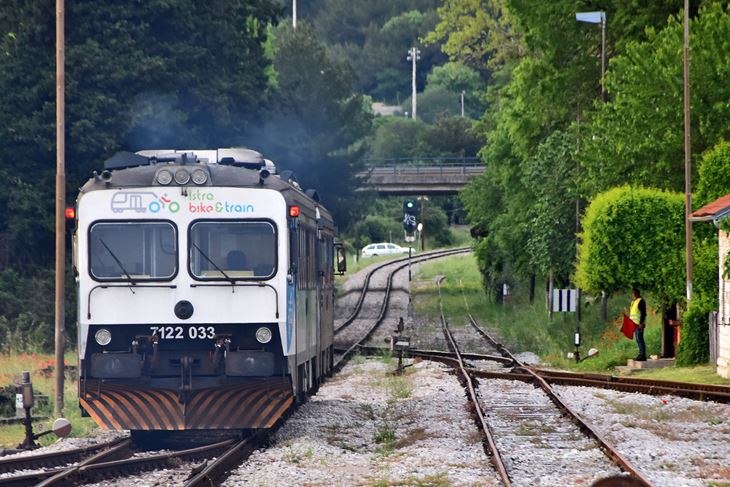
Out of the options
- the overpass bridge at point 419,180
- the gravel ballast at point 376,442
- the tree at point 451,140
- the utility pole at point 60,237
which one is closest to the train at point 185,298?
the gravel ballast at point 376,442

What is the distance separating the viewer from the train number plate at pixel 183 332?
58.2 ft

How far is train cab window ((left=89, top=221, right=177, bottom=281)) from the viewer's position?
703 inches

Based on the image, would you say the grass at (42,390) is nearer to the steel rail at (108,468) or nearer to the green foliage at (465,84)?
the steel rail at (108,468)

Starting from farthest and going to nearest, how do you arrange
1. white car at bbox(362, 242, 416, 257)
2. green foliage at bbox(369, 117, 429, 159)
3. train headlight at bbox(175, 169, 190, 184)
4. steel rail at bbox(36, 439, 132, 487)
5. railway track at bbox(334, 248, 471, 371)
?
green foliage at bbox(369, 117, 429, 159)
white car at bbox(362, 242, 416, 257)
railway track at bbox(334, 248, 471, 371)
train headlight at bbox(175, 169, 190, 184)
steel rail at bbox(36, 439, 132, 487)

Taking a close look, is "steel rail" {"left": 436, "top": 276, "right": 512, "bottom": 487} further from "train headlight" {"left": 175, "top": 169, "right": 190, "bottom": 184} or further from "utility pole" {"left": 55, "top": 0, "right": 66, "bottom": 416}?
"utility pole" {"left": 55, "top": 0, "right": 66, "bottom": 416}

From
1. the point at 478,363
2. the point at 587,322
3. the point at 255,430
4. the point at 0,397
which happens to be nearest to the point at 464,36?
the point at 587,322

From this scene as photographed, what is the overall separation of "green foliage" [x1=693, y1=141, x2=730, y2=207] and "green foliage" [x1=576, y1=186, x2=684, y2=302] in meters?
1.21

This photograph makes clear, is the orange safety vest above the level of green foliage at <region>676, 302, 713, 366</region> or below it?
→ above

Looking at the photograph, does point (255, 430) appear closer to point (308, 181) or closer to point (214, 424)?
point (214, 424)

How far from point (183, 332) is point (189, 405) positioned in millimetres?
945

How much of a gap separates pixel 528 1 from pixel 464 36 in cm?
1201

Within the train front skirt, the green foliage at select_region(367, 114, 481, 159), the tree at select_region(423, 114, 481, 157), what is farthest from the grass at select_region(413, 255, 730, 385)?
the green foliage at select_region(367, 114, 481, 159)

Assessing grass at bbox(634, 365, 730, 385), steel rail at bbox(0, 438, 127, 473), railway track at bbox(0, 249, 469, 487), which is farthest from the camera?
grass at bbox(634, 365, 730, 385)

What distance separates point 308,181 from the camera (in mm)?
58062
